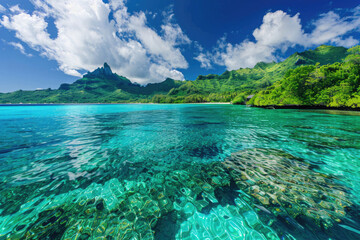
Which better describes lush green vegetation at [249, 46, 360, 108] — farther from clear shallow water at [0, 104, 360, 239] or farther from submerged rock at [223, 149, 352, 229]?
submerged rock at [223, 149, 352, 229]

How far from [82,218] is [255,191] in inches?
254

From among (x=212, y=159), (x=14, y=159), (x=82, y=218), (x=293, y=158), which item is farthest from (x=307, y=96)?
(x=14, y=159)

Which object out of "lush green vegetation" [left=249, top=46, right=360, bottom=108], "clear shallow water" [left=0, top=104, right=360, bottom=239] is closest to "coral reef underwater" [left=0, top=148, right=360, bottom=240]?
"clear shallow water" [left=0, top=104, right=360, bottom=239]

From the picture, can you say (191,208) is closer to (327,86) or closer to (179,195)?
(179,195)

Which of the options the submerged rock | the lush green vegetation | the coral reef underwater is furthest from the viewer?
the lush green vegetation

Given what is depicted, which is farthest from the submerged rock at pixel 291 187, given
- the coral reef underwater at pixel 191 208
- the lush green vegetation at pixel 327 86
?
the lush green vegetation at pixel 327 86

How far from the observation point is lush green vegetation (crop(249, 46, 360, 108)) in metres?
33.4

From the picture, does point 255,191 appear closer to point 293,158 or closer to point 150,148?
point 293,158

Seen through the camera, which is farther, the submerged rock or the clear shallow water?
the submerged rock

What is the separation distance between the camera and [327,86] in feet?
132

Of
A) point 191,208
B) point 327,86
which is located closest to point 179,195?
point 191,208

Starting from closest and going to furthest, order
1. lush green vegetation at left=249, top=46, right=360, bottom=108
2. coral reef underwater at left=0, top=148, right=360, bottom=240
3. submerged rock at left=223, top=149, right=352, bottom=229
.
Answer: coral reef underwater at left=0, top=148, right=360, bottom=240, submerged rock at left=223, top=149, right=352, bottom=229, lush green vegetation at left=249, top=46, right=360, bottom=108

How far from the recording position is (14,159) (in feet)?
26.3

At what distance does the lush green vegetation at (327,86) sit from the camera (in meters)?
33.4
